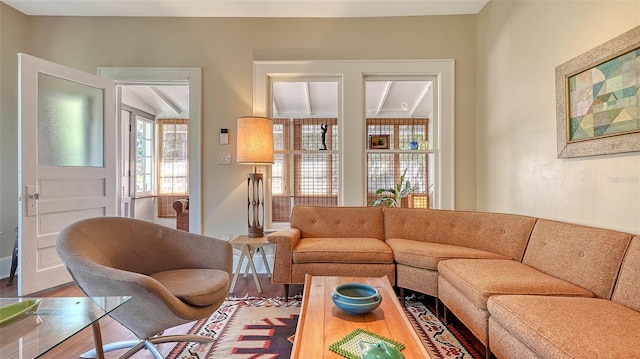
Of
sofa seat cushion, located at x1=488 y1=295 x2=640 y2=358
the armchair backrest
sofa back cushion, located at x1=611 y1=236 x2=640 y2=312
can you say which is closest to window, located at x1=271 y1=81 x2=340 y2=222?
the armchair backrest

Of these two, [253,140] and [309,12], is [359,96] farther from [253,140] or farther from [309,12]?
[253,140]

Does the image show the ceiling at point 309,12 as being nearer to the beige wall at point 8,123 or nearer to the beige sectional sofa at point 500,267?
the beige wall at point 8,123

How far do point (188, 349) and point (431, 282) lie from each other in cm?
169

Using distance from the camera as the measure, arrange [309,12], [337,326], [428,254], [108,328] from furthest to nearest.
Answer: [309,12], [428,254], [108,328], [337,326]

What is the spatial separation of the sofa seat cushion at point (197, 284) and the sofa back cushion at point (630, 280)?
202cm

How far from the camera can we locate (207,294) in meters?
1.61

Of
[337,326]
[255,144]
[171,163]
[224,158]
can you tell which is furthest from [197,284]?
[171,163]

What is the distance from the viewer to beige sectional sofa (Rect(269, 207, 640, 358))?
1.22m

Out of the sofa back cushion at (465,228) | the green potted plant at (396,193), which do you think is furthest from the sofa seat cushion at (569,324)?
the green potted plant at (396,193)

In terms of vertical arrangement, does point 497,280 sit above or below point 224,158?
below

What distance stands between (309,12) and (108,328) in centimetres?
326

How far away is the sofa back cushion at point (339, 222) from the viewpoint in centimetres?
293

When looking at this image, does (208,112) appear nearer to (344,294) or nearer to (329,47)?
(329,47)

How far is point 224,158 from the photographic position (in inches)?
129
